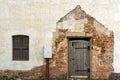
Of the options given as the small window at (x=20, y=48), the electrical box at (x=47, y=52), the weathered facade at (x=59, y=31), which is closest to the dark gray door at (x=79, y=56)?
the weathered facade at (x=59, y=31)

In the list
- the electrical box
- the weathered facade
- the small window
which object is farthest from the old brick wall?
the small window

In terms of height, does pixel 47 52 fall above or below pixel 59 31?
below

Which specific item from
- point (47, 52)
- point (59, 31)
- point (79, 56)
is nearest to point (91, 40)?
point (79, 56)

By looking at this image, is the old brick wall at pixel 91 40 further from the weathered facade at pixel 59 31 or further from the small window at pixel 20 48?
the small window at pixel 20 48

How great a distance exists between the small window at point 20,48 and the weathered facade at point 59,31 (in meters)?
0.19

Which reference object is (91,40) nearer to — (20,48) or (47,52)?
(47,52)

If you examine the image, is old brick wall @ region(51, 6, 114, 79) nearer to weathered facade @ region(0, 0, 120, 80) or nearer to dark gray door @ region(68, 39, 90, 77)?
weathered facade @ region(0, 0, 120, 80)

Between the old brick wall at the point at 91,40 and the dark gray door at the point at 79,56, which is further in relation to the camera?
the dark gray door at the point at 79,56

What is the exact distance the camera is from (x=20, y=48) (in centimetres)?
1416

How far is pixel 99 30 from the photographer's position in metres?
13.8

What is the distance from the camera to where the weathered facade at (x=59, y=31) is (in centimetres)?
1377

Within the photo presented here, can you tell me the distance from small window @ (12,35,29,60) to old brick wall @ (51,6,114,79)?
4.22 ft

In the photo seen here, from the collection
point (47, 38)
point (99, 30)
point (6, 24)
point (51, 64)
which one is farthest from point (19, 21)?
point (99, 30)

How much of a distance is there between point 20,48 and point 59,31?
1946mm
